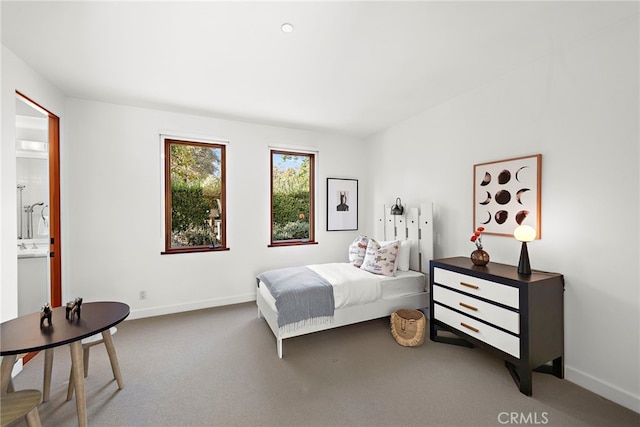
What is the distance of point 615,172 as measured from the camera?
189 centimetres

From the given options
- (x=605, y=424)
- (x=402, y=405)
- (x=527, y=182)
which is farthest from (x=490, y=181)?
(x=402, y=405)

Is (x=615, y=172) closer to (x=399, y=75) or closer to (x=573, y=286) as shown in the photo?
(x=573, y=286)

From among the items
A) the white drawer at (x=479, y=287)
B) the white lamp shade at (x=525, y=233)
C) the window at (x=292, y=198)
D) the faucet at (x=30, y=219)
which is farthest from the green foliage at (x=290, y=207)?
the white lamp shade at (x=525, y=233)

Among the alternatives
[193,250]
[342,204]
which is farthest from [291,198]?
[193,250]

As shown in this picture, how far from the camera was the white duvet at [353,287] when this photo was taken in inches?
108

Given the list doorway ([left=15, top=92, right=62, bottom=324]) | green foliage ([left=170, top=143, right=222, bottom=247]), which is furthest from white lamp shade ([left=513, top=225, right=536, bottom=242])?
doorway ([left=15, top=92, right=62, bottom=324])

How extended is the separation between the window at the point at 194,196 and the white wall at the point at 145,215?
0.39ft

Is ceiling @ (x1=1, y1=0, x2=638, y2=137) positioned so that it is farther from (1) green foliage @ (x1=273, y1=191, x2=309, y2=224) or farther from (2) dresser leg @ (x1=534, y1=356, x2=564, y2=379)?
(2) dresser leg @ (x1=534, y1=356, x2=564, y2=379)

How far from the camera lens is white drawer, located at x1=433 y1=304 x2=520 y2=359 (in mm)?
2020

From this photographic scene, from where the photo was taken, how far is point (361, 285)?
284cm

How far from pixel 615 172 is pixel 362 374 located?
239 cm

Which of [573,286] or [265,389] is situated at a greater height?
[573,286]

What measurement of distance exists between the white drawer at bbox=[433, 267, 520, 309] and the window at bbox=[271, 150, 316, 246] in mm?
2206

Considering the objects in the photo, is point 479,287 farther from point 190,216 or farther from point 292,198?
point 190,216
